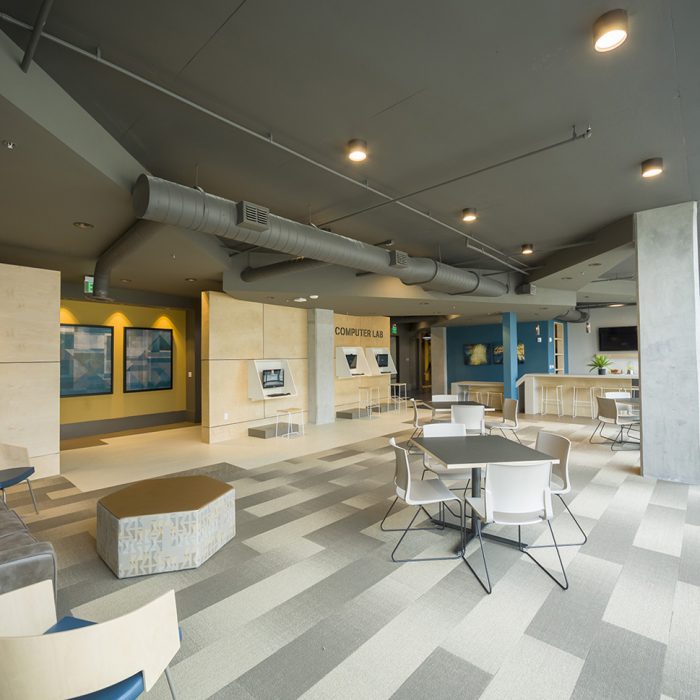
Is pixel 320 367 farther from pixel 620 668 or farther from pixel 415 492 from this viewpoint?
pixel 620 668

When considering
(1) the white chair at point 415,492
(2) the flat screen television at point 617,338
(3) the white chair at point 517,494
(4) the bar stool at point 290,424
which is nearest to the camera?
(3) the white chair at point 517,494

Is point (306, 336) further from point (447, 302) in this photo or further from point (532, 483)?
point (532, 483)

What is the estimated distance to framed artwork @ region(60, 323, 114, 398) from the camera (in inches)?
348

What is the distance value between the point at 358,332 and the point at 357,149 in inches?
359

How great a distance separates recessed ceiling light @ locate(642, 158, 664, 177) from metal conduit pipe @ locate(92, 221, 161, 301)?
5369 millimetres

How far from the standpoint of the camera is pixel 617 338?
15.0 m

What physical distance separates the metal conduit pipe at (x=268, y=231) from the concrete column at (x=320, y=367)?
408 cm

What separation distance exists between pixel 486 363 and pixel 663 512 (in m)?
11.7

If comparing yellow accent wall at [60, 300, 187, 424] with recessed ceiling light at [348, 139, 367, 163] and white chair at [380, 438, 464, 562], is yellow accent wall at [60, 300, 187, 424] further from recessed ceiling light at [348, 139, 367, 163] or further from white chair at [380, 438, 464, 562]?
white chair at [380, 438, 464, 562]

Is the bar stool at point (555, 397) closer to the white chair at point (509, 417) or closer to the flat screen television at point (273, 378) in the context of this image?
the white chair at point (509, 417)

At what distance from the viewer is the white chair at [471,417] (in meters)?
6.39

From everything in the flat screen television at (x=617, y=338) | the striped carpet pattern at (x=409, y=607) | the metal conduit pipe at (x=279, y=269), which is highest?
the metal conduit pipe at (x=279, y=269)

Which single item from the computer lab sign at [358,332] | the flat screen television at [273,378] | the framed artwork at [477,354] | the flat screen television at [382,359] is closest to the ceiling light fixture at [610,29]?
the flat screen television at [273,378]

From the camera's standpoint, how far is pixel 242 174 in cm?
450
